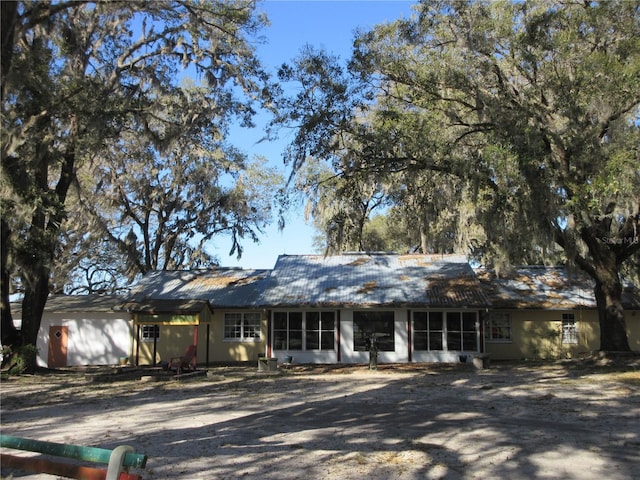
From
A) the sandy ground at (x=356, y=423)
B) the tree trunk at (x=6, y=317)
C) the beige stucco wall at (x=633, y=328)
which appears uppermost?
the tree trunk at (x=6, y=317)

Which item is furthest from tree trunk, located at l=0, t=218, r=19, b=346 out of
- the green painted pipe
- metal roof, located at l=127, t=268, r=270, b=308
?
the green painted pipe

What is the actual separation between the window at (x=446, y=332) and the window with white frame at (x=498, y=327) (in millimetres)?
1894

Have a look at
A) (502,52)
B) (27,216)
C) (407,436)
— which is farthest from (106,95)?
(407,436)

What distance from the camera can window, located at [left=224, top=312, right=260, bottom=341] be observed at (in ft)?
78.2

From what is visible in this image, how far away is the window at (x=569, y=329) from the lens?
23.0 m

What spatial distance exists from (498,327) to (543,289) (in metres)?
2.69

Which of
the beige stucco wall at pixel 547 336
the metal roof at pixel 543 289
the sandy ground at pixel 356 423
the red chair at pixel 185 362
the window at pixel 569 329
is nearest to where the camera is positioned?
the sandy ground at pixel 356 423

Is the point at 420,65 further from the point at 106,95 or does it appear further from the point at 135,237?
the point at 135,237

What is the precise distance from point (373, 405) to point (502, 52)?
32.2 feet

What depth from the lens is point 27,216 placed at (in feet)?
52.6

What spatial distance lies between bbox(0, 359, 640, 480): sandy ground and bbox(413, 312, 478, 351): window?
5.31m

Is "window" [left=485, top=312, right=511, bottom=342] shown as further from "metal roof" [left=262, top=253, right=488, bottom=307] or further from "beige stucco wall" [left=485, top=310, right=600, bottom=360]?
"metal roof" [left=262, top=253, right=488, bottom=307]

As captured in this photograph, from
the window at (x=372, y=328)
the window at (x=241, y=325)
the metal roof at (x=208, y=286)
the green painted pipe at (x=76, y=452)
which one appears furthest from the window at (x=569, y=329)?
the green painted pipe at (x=76, y=452)

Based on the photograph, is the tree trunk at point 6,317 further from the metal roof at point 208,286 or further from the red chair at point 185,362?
the red chair at point 185,362
